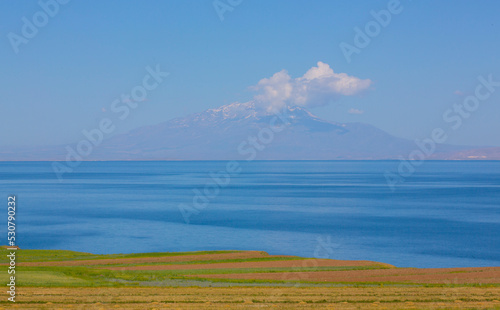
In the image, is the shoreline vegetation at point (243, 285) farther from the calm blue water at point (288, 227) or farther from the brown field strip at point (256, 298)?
the calm blue water at point (288, 227)

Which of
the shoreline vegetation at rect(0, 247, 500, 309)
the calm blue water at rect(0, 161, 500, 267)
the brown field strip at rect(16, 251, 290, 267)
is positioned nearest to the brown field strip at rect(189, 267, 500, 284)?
the shoreline vegetation at rect(0, 247, 500, 309)

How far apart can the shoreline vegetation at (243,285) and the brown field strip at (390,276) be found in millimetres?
68

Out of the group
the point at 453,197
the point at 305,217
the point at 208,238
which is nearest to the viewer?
the point at 208,238

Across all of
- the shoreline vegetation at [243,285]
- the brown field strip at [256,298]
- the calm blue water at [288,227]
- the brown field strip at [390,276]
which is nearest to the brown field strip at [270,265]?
the shoreline vegetation at [243,285]

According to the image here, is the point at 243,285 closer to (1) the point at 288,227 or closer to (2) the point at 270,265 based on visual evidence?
(2) the point at 270,265

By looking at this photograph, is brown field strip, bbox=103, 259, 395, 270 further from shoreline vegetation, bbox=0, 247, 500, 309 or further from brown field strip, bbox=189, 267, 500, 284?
brown field strip, bbox=189, 267, 500, 284

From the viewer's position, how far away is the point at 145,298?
2789 cm

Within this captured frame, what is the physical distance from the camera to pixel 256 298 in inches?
1118

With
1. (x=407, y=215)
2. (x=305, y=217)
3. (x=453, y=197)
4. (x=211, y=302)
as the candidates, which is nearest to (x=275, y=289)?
(x=211, y=302)

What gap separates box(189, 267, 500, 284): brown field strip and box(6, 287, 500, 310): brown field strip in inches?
286

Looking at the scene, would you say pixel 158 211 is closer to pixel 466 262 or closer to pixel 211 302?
pixel 466 262

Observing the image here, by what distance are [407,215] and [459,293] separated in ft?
263

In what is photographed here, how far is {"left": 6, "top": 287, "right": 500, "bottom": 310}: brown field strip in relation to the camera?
2608 centimetres

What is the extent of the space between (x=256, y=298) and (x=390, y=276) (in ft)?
58.3
